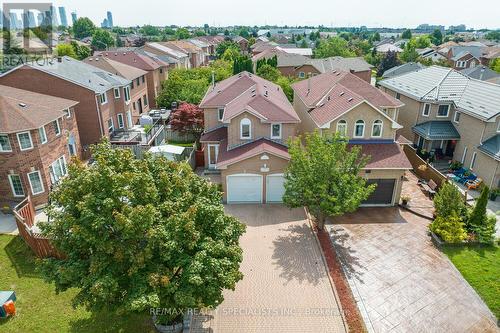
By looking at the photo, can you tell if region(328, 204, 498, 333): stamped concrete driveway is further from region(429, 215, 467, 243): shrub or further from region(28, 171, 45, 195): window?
region(28, 171, 45, 195): window

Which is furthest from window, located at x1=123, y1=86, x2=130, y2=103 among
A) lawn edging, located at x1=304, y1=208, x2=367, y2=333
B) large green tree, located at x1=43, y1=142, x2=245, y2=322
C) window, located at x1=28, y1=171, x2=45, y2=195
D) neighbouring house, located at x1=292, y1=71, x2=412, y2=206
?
large green tree, located at x1=43, y1=142, x2=245, y2=322

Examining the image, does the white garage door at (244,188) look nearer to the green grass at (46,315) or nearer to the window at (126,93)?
the green grass at (46,315)

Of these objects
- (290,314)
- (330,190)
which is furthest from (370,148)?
(290,314)

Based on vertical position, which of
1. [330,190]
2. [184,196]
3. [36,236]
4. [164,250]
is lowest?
[36,236]

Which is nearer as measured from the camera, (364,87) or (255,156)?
(255,156)

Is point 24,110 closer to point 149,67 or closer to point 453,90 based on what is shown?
point 149,67

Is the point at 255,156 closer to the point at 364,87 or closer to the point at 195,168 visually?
the point at 195,168

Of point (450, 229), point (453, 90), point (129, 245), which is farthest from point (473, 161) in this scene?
point (129, 245)
